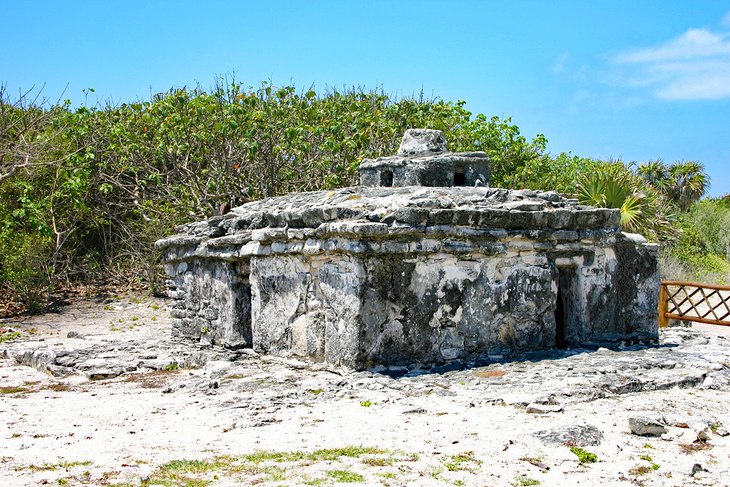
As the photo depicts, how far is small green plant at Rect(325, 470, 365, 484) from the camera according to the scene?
14.2 feet

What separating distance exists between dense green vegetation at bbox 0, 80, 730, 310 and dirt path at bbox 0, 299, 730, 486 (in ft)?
23.1

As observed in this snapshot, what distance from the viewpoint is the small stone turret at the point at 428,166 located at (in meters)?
9.23

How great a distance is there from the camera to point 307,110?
55.8ft

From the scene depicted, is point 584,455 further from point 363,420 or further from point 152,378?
point 152,378

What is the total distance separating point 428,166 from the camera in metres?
9.22

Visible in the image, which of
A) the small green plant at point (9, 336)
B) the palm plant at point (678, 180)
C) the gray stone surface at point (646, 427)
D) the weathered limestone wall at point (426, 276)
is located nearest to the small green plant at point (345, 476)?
the gray stone surface at point (646, 427)

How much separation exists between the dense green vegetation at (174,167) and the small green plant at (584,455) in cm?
1145

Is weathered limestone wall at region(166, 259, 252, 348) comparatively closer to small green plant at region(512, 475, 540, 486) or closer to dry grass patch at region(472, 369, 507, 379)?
dry grass patch at region(472, 369, 507, 379)

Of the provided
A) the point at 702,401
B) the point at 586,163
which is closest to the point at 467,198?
the point at 702,401


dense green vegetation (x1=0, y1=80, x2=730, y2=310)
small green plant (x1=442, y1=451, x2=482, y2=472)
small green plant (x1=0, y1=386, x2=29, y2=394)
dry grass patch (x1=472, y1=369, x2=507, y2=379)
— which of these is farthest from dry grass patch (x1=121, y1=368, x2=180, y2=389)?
dense green vegetation (x1=0, y1=80, x2=730, y2=310)

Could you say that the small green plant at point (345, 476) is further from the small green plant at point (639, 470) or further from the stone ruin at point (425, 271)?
the stone ruin at point (425, 271)

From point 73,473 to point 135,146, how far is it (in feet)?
41.3

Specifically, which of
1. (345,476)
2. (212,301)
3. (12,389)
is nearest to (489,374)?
(345,476)

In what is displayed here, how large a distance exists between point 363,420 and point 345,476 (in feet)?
4.51
